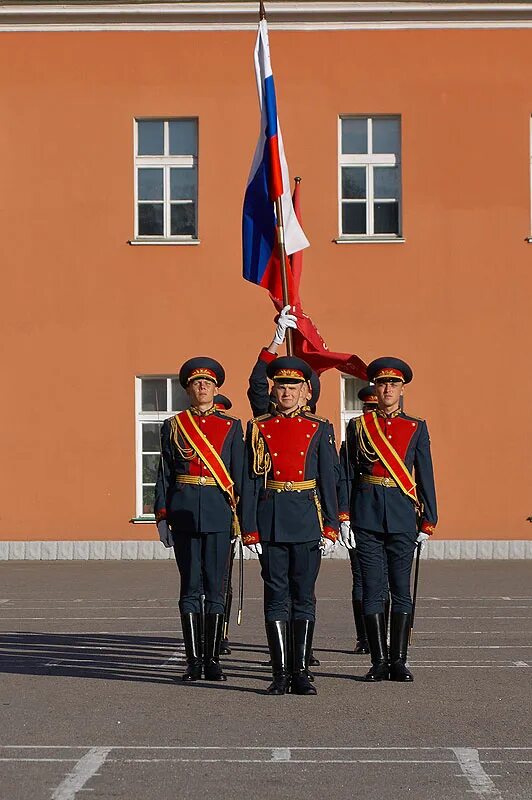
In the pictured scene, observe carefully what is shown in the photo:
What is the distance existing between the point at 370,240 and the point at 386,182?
0.92 meters

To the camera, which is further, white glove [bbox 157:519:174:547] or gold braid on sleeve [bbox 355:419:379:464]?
gold braid on sleeve [bbox 355:419:379:464]

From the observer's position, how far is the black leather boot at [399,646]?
922 cm

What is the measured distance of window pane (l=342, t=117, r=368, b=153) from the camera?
22.1 meters

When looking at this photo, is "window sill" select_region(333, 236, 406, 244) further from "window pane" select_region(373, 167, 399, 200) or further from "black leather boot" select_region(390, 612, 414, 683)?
"black leather boot" select_region(390, 612, 414, 683)

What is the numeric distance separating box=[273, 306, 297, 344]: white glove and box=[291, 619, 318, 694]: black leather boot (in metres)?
2.38

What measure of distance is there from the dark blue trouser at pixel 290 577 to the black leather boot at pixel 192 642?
54 centimetres

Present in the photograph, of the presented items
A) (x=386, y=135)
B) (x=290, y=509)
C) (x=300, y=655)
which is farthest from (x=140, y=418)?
(x=300, y=655)

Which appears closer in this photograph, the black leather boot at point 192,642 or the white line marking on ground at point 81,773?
the white line marking on ground at point 81,773

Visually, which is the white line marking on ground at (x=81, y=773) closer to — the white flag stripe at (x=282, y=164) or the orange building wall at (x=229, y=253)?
the white flag stripe at (x=282, y=164)

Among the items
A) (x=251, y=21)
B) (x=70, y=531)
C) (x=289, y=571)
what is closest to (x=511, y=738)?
(x=289, y=571)

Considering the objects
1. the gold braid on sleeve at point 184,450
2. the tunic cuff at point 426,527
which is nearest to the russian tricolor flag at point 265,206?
the gold braid on sleeve at point 184,450

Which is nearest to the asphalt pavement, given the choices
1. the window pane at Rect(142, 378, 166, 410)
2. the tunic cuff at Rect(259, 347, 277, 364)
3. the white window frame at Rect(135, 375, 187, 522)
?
the tunic cuff at Rect(259, 347, 277, 364)

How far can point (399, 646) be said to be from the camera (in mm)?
9266

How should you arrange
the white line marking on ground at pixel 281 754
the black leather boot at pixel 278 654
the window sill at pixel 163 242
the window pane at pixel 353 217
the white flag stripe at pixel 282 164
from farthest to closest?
the window pane at pixel 353 217, the window sill at pixel 163 242, the white flag stripe at pixel 282 164, the black leather boot at pixel 278 654, the white line marking on ground at pixel 281 754
